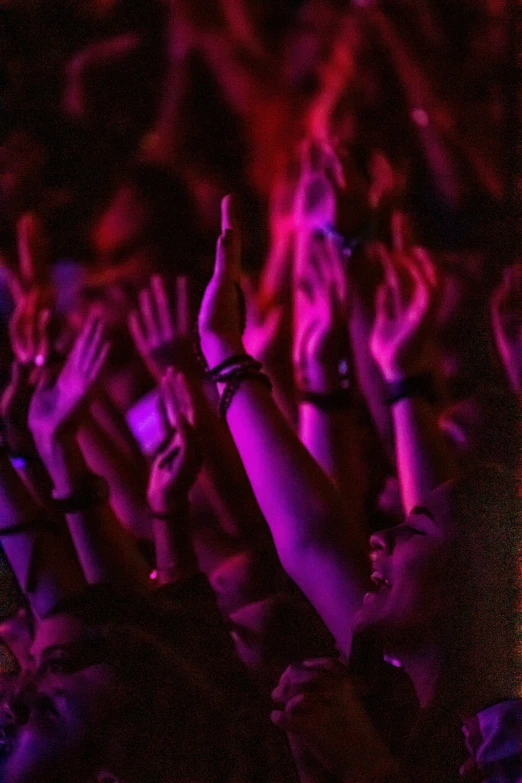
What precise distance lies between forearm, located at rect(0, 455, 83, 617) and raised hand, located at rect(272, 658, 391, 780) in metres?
0.63

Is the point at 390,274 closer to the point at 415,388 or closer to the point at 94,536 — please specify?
the point at 415,388

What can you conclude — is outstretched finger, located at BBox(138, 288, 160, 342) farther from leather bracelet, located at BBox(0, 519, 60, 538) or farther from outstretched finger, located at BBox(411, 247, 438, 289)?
outstretched finger, located at BBox(411, 247, 438, 289)

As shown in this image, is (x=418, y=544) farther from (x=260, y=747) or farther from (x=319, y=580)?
(x=260, y=747)

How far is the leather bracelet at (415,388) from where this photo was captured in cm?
131

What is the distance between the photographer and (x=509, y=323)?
4.19ft

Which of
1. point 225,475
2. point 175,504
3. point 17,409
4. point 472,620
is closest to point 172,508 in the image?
point 175,504

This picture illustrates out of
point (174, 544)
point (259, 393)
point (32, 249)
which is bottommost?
point (174, 544)

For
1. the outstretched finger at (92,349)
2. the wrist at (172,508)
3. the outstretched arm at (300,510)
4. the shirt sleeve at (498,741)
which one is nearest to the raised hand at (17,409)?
the outstretched finger at (92,349)

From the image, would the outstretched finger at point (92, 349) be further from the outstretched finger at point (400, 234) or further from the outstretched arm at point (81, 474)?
the outstretched finger at point (400, 234)

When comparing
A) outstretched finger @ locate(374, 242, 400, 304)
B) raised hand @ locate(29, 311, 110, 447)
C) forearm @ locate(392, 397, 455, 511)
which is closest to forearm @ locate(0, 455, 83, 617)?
raised hand @ locate(29, 311, 110, 447)

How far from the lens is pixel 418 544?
98cm

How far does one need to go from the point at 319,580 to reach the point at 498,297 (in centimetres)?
57

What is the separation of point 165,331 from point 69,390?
0.21 m

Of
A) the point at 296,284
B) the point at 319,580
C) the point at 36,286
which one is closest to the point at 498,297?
the point at 296,284
